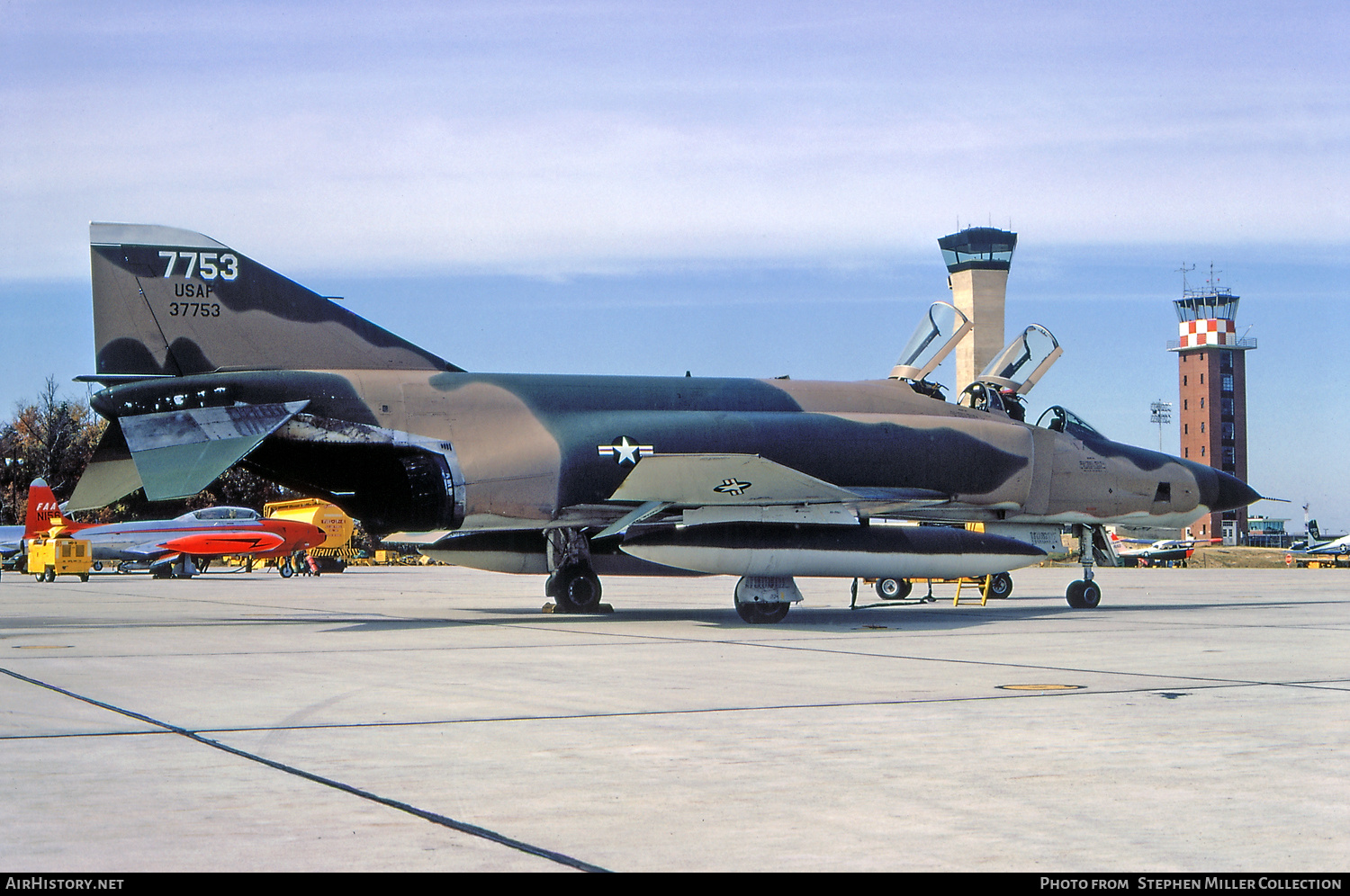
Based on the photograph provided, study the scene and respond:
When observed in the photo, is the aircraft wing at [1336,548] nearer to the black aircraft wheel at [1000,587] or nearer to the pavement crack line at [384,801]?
the black aircraft wheel at [1000,587]

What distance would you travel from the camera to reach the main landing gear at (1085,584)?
2009 centimetres

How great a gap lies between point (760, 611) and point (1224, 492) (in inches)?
373

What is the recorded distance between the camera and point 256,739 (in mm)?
6906

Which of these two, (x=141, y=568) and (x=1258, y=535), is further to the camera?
(x=1258, y=535)

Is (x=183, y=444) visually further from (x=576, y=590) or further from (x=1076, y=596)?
(x=1076, y=596)

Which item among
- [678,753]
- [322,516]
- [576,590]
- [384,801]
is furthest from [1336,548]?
[384,801]

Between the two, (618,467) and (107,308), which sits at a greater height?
(107,308)

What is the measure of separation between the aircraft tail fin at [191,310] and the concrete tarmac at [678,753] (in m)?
3.78

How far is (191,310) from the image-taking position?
15.8m

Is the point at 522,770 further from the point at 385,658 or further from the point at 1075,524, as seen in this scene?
the point at 1075,524

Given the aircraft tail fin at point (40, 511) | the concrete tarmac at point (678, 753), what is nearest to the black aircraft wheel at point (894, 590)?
the concrete tarmac at point (678, 753)

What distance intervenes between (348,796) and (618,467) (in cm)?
1140

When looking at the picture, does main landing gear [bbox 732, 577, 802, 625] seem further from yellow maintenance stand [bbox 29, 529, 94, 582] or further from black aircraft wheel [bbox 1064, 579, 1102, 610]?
yellow maintenance stand [bbox 29, 529, 94, 582]
